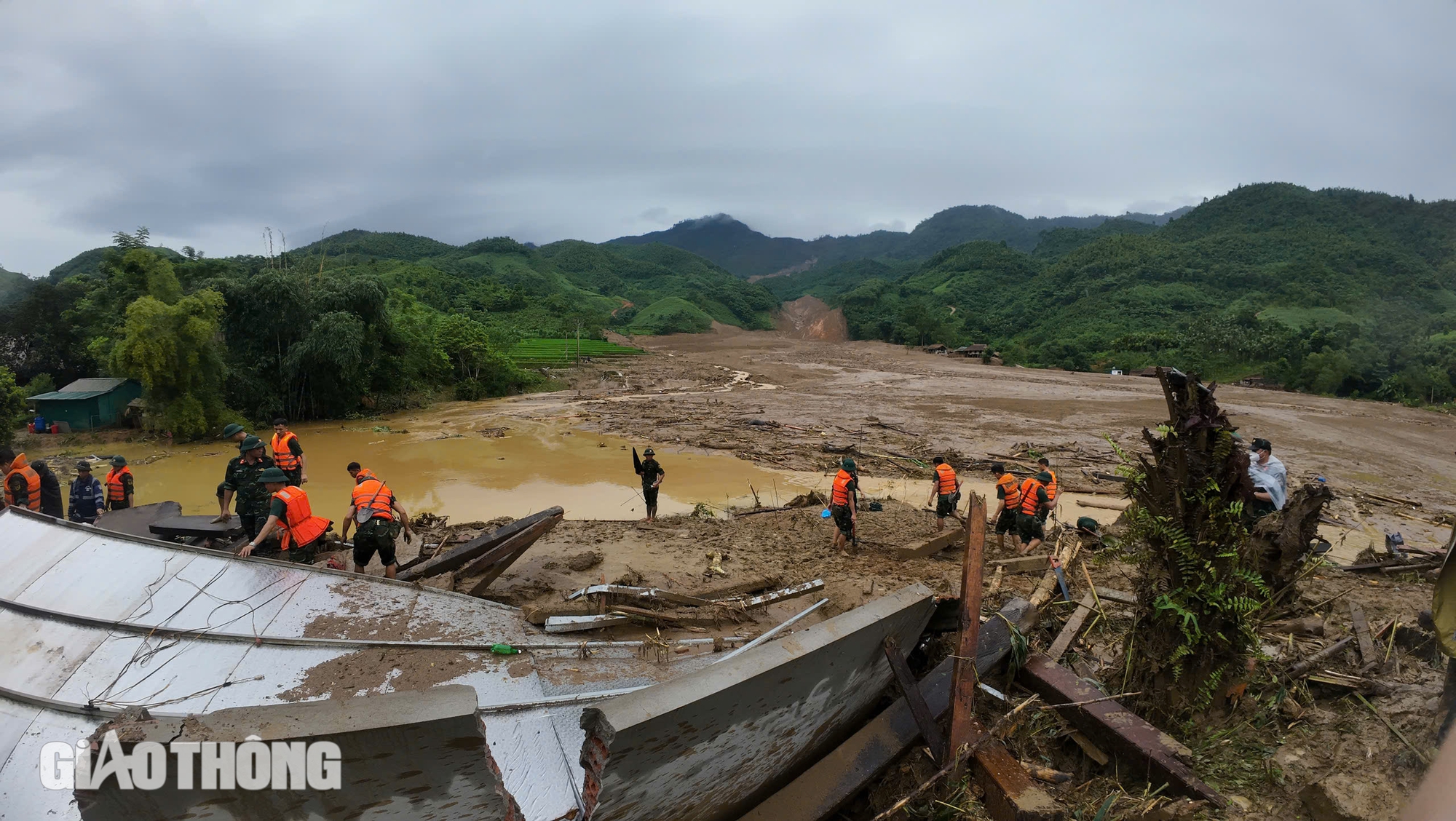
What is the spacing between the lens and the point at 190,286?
67.7ft

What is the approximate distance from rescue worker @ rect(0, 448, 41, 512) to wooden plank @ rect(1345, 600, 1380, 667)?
12963 mm

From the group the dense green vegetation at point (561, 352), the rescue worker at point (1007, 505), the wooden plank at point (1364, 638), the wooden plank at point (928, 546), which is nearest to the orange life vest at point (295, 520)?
the wooden plank at point (928, 546)

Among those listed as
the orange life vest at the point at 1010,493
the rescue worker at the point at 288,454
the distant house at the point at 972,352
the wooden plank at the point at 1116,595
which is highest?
the distant house at the point at 972,352

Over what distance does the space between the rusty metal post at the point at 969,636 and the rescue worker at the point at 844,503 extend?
4.21 metres

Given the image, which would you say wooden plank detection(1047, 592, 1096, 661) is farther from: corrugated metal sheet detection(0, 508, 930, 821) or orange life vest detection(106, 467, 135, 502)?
orange life vest detection(106, 467, 135, 502)

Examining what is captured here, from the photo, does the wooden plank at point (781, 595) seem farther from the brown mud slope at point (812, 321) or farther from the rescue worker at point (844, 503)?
the brown mud slope at point (812, 321)

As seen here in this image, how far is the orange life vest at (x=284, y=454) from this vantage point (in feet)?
24.7

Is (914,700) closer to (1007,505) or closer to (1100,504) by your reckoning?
(1007,505)

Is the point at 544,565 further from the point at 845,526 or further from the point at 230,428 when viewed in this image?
the point at 230,428

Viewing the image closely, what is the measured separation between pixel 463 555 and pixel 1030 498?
6838 millimetres

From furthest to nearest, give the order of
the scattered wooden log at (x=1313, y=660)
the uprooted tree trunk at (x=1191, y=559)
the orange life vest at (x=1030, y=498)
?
1. the orange life vest at (x=1030, y=498)
2. the scattered wooden log at (x=1313, y=660)
3. the uprooted tree trunk at (x=1191, y=559)

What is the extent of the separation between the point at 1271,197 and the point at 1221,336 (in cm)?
5233

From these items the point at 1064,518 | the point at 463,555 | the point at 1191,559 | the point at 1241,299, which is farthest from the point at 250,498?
the point at 1241,299

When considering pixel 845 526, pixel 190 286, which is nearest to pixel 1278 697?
pixel 845 526
